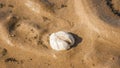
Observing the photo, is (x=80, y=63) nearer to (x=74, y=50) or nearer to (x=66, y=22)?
(x=74, y=50)

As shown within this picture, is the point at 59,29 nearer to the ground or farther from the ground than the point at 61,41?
nearer to the ground

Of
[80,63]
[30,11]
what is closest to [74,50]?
[80,63]

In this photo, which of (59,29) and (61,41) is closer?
(61,41)
